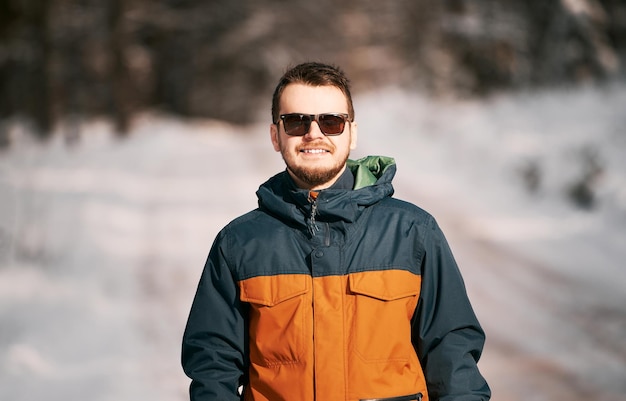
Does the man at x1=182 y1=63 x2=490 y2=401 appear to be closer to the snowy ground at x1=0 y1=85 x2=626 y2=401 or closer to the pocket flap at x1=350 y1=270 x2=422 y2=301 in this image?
the pocket flap at x1=350 y1=270 x2=422 y2=301

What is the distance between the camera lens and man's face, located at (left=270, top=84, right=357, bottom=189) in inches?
94.2

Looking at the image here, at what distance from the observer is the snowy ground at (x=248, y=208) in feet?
19.1

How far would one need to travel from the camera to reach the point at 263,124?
28.5 m

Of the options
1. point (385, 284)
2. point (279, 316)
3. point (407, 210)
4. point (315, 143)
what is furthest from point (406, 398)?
point (315, 143)


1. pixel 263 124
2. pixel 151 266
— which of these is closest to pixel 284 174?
pixel 151 266

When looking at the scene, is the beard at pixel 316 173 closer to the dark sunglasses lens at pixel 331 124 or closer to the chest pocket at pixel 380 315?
the dark sunglasses lens at pixel 331 124

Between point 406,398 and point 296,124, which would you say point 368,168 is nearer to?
point 296,124

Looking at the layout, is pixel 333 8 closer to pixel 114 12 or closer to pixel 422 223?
pixel 114 12

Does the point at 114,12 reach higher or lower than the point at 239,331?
higher

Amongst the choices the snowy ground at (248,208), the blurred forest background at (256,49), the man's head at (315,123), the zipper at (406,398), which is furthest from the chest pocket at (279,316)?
the blurred forest background at (256,49)

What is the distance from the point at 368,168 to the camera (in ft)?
8.47

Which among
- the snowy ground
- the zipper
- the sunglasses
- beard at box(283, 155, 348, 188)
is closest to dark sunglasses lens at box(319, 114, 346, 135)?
the sunglasses

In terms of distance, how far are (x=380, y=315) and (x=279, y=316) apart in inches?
13.0

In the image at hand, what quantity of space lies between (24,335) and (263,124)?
22.7m
